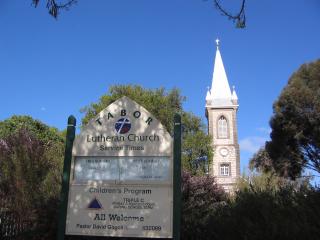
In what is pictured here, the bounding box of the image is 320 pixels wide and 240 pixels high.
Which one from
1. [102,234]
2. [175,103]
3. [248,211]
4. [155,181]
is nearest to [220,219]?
[248,211]

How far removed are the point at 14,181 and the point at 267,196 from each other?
6.44 metres

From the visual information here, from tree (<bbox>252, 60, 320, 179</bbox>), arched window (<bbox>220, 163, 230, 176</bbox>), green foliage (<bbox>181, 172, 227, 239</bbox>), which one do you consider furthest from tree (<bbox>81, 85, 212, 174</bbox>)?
arched window (<bbox>220, 163, 230, 176</bbox>)

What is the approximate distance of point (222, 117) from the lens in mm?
71250

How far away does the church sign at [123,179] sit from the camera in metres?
6.23

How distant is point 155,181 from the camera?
631 centimetres

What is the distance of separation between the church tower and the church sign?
61782 mm

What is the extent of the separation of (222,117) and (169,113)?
41.2 metres

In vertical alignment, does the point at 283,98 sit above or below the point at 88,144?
above

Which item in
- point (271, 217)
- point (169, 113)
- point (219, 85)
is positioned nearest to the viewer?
point (271, 217)

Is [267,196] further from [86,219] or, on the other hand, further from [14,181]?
[14,181]

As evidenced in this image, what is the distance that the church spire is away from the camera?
69062mm

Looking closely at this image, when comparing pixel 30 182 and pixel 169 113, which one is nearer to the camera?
pixel 30 182

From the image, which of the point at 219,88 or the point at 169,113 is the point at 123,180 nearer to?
the point at 169,113

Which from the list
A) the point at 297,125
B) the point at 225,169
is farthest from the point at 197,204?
the point at 225,169
